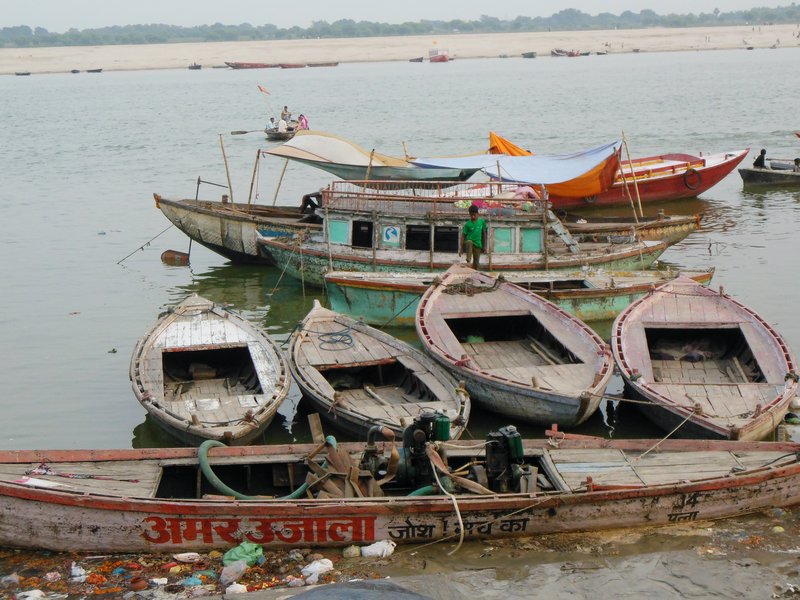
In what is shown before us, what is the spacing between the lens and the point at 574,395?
12.4 meters

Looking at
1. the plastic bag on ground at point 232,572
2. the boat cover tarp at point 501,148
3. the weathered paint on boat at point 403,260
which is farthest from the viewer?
the boat cover tarp at point 501,148

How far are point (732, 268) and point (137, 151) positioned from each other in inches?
1277

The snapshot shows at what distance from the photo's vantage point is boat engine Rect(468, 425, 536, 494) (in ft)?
33.5

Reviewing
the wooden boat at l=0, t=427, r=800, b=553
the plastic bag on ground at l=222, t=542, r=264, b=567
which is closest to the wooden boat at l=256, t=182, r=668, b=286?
the wooden boat at l=0, t=427, r=800, b=553

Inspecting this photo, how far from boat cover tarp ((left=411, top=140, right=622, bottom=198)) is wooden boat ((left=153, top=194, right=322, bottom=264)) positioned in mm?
4360

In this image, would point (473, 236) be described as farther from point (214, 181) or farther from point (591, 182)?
point (214, 181)

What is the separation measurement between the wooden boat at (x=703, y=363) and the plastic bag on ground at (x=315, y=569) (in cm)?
480

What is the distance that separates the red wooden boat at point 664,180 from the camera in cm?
2884

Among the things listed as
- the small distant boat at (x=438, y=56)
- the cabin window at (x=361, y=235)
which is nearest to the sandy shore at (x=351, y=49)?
the small distant boat at (x=438, y=56)

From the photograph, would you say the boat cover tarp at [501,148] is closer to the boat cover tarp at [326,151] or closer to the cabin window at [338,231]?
the boat cover tarp at [326,151]

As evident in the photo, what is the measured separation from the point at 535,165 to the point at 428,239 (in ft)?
16.7

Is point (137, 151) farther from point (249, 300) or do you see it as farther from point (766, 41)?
point (766, 41)

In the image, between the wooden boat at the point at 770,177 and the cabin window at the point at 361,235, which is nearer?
the cabin window at the point at 361,235

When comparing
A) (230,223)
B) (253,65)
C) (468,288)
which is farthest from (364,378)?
(253,65)
